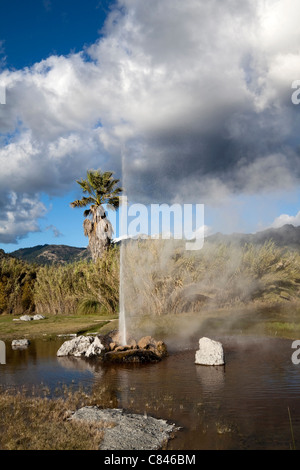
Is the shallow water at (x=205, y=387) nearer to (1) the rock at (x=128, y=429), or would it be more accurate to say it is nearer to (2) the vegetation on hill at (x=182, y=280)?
(1) the rock at (x=128, y=429)

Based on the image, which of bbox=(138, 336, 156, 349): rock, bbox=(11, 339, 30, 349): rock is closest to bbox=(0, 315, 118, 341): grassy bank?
bbox=(11, 339, 30, 349): rock

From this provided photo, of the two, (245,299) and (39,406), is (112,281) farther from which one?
(39,406)

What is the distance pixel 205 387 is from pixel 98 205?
2618cm

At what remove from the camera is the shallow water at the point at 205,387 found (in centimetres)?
623

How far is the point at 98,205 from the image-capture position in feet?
111

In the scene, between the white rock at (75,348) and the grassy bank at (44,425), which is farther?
the white rock at (75,348)

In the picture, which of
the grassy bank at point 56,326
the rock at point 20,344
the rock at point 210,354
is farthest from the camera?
the grassy bank at point 56,326

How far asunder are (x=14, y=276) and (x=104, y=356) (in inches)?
821

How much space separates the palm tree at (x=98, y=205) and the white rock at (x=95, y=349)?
1941 centimetres

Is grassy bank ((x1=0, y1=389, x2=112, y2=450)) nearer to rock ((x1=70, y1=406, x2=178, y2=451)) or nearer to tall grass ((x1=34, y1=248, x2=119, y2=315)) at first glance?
rock ((x1=70, y1=406, x2=178, y2=451))

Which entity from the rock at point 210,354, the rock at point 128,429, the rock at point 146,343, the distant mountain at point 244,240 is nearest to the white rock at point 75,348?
the rock at point 146,343

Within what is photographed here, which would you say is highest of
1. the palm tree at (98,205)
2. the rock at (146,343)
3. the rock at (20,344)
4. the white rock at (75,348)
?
the palm tree at (98,205)

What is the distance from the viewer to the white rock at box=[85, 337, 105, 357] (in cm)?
1338
